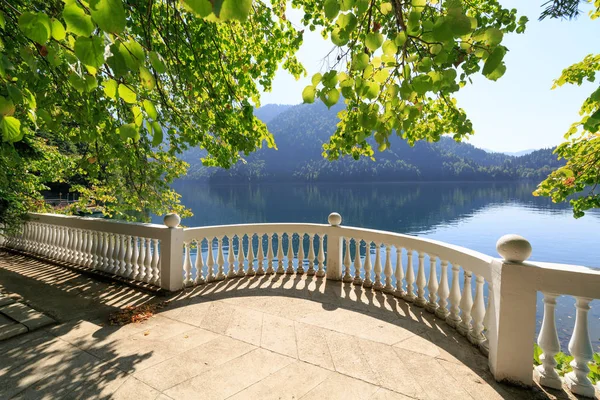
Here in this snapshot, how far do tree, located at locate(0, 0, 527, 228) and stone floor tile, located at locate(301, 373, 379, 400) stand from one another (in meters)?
2.05

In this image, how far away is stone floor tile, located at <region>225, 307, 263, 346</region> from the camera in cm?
334

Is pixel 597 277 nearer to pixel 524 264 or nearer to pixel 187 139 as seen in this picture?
pixel 524 264

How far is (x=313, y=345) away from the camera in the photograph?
3.17 m

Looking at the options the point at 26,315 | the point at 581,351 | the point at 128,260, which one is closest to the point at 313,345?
the point at 581,351

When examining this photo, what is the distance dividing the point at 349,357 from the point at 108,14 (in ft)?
10.5

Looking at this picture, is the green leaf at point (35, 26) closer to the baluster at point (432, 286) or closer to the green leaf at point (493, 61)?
the green leaf at point (493, 61)

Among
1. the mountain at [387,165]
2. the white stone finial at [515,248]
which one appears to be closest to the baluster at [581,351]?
the white stone finial at [515,248]

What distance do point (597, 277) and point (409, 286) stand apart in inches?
95.4

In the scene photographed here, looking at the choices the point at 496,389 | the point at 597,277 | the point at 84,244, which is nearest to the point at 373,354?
the point at 496,389

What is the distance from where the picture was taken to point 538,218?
130 feet

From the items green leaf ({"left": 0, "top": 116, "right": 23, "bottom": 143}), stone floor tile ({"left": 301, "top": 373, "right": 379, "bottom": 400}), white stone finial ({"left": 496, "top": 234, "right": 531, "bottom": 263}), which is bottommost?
stone floor tile ({"left": 301, "top": 373, "right": 379, "bottom": 400})

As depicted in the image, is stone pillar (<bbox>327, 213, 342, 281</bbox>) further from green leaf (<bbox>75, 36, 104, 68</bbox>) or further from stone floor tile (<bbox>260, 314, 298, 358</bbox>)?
green leaf (<bbox>75, 36, 104, 68</bbox>)

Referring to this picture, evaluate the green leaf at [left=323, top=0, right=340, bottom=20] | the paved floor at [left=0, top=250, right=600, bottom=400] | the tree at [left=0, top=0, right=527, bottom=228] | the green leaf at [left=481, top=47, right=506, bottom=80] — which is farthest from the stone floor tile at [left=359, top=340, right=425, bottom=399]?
the green leaf at [left=323, top=0, right=340, bottom=20]

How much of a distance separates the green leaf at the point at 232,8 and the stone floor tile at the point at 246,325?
3151 millimetres
